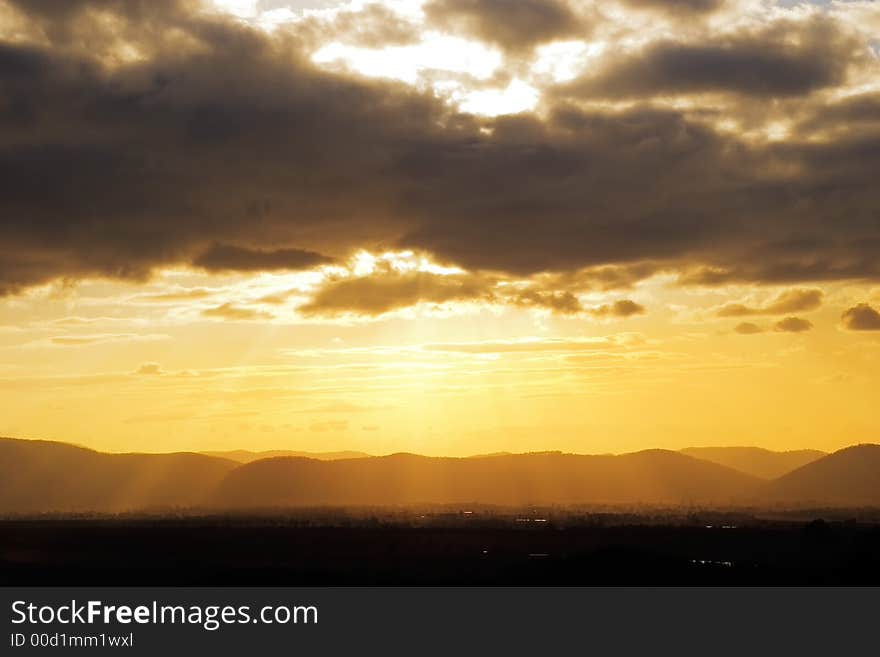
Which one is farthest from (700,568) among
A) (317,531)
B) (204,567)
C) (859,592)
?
(317,531)

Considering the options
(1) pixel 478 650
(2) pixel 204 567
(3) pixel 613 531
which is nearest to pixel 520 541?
(3) pixel 613 531

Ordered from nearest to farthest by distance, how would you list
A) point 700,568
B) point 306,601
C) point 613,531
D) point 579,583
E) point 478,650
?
point 478,650 → point 306,601 → point 579,583 → point 700,568 → point 613,531

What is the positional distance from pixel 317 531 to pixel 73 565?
5710 centimetres

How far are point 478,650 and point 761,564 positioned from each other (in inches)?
1834

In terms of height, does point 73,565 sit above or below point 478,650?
above

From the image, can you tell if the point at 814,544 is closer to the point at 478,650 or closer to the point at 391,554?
the point at 391,554

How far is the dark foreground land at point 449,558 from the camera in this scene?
249ft

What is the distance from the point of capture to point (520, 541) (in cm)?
12206

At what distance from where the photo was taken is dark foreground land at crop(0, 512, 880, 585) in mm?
75750

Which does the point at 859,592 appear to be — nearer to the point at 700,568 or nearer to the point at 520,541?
the point at 700,568

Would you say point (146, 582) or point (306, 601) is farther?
point (146, 582)

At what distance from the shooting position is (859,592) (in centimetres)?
6119

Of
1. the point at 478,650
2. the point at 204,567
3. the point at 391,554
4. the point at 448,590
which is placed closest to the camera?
the point at 478,650

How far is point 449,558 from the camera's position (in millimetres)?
93375
